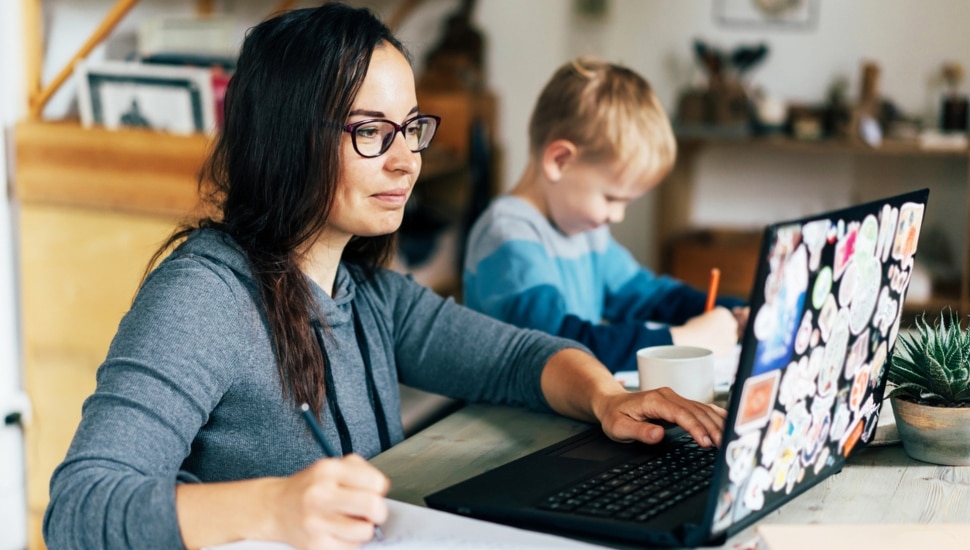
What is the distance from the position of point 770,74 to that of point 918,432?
9.81ft

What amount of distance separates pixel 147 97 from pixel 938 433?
1.75m

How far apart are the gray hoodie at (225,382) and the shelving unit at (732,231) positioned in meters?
2.43

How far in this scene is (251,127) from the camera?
3.53ft

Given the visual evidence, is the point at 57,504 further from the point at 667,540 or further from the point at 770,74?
the point at 770,74

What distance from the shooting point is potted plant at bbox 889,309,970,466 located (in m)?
1.04

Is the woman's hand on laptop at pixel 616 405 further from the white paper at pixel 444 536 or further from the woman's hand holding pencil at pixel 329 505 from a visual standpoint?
the woman's hand holding pencil at pixel 329 505

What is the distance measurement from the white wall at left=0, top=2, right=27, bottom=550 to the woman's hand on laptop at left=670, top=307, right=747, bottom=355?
1.53m

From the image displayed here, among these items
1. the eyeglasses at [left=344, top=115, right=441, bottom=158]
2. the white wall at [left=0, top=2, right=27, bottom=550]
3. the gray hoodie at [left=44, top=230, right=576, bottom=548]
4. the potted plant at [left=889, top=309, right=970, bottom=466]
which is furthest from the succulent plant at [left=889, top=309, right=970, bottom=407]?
the white wall at [left=0, top=2, right=27, bottom=550]

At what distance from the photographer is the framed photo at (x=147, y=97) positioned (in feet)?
7.28

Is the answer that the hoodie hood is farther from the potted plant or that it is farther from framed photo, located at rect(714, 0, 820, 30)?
framed photo, located at rect(714, 0, 820, 30)

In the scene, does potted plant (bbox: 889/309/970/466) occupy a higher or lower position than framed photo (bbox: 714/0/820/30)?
lower

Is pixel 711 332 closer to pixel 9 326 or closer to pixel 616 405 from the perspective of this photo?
pixel 616 405

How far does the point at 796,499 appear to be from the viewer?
0.93m

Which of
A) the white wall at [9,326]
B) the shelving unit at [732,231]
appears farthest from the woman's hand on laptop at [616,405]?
the shelving unit at [732,231]
